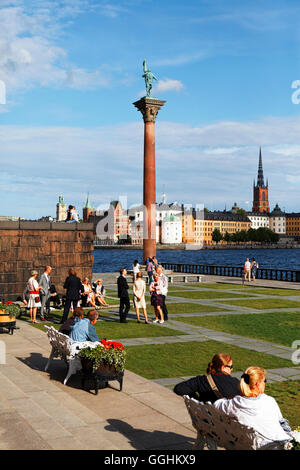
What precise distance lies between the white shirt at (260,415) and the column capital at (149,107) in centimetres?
3310

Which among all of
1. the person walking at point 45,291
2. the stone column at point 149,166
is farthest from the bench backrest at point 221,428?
the stone column at point 149,166

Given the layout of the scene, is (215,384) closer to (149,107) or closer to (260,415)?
(260,415)

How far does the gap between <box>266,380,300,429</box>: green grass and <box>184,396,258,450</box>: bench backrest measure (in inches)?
83.0

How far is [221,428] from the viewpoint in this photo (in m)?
5.70

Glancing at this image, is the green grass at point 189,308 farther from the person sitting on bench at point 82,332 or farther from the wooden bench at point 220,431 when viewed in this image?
the wooden bench at point 220,431

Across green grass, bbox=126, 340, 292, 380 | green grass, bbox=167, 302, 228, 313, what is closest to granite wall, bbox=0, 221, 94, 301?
green grass, bbox=167, 302, 228, 313

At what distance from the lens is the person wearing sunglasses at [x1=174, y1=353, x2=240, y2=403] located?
20.4ft

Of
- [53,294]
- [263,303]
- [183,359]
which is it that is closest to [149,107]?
[263,303]

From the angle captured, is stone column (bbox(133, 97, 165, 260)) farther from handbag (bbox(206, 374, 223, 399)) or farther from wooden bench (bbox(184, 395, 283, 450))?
wooden bench (bbox(184, 395, 283, 450))

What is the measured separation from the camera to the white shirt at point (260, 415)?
5441mm

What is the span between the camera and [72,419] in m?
7.49

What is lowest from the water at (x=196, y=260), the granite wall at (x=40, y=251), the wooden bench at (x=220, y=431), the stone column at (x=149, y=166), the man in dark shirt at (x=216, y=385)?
the water at (x=196, y=260)

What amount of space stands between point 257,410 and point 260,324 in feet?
39.1
